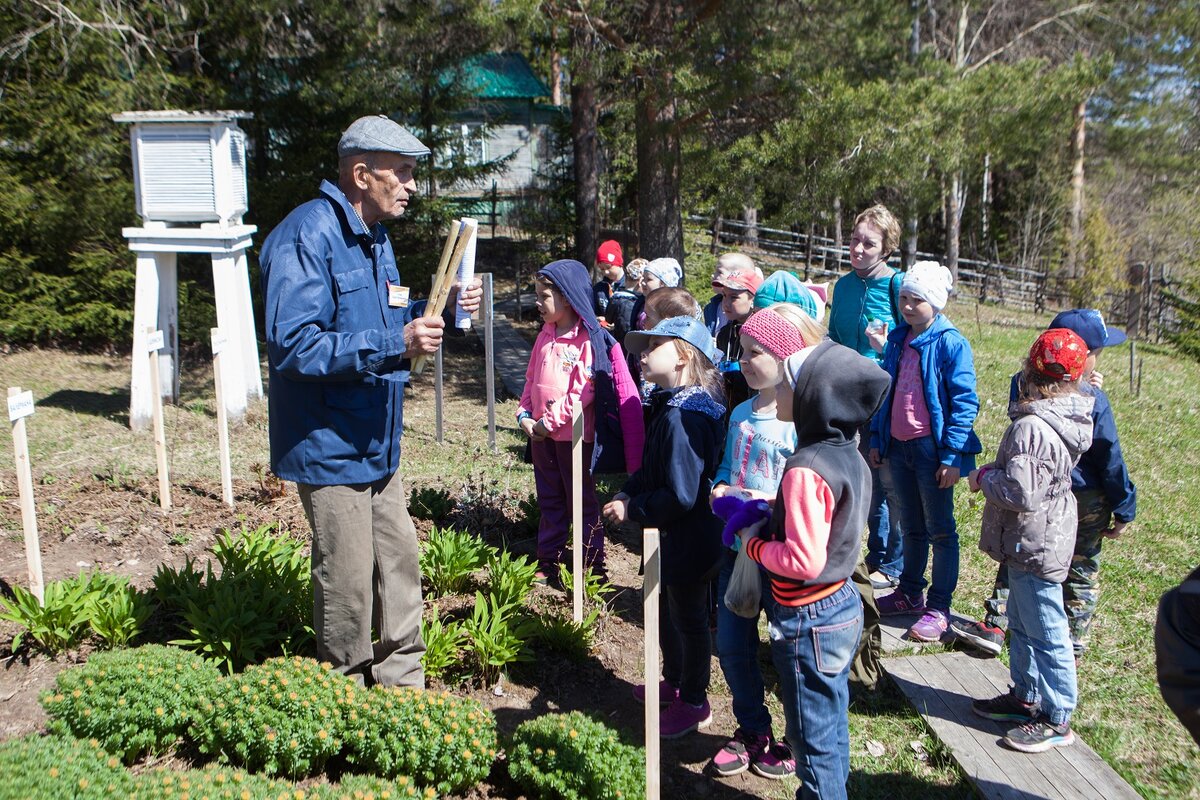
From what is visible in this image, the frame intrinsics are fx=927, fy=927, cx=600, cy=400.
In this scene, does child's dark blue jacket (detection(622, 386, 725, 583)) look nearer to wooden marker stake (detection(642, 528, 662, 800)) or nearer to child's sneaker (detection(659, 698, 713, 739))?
child's sneaker (detection(659, 698, 713, 739))

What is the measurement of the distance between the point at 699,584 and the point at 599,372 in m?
1.52

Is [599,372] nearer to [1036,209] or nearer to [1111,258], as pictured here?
[1111,258]

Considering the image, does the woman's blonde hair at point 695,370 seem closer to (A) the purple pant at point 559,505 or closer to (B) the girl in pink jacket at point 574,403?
(B) the girl in pink jacket at point 574,403

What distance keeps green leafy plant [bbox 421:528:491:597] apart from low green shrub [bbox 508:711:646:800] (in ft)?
5.05

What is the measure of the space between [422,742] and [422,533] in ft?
7.89

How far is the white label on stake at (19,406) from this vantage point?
4.32m

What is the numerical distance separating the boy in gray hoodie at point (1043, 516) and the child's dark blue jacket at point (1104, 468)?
1.05ft

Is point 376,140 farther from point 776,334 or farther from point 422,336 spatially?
point 776,334

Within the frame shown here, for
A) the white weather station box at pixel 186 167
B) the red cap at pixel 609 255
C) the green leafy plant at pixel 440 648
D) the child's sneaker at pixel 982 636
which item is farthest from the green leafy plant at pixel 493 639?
the white weather station box at pixel 186 167

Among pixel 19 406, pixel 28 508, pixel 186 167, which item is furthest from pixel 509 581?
pixel 186 167

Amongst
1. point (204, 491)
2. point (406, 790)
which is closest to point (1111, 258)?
point (204, 491)

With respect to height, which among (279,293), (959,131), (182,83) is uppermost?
(182,83)

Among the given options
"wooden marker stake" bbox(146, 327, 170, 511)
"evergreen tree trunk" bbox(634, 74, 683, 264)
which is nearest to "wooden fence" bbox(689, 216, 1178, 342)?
"evergreen tree trunk" bbox(634, 74, 683, 264)

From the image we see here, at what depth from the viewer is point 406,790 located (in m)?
3.05
